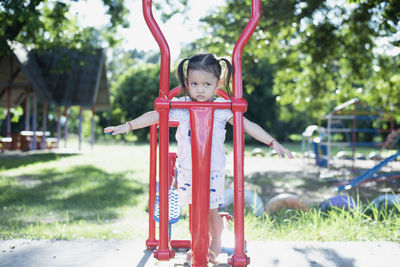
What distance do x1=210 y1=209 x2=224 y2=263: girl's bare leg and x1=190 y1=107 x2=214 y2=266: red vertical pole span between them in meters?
0.20

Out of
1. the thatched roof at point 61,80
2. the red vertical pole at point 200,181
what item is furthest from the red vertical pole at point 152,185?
the thatched roof at point 61,80

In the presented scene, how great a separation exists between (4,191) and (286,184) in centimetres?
490

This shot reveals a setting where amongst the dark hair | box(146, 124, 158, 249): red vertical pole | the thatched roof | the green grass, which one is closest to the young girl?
the dark hair

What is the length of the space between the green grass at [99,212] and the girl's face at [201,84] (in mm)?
1509

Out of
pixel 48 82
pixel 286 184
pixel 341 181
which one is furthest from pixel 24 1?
pixel 48 82

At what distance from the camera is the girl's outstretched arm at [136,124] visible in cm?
200

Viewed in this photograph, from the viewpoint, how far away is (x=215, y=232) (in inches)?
85.4

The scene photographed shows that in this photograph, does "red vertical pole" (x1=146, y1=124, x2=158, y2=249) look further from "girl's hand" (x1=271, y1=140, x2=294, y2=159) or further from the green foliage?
the green foliage

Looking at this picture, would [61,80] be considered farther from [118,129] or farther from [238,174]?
[238,174]

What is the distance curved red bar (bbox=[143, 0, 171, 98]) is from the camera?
206 cm

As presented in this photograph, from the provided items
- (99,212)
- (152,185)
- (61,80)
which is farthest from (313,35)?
(61,80)

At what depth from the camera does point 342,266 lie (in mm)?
2234

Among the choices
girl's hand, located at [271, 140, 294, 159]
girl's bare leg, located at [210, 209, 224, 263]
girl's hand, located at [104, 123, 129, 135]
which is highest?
girl's hand, located at [104, 123, 129, 135]

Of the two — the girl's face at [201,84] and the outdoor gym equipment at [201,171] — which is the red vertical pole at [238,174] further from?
the girl's face at [201,84]
